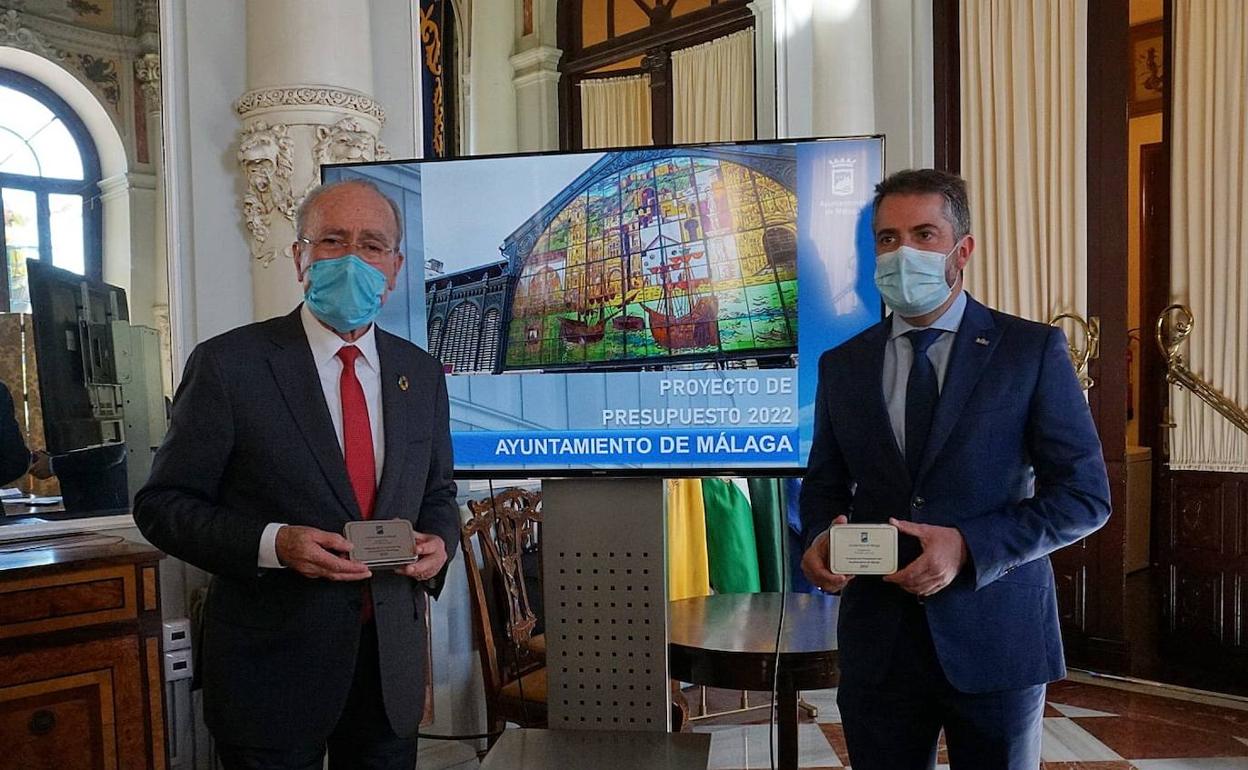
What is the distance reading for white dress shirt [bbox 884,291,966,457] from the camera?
5.72 feet

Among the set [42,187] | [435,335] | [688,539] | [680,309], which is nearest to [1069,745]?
[688,539]

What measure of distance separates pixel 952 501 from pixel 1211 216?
3451 mm

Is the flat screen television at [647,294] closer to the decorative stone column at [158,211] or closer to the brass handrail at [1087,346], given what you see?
the decorative stone column at [158,211]

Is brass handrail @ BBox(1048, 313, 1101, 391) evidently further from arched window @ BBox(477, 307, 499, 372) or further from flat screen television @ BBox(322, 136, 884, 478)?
arched window @ BBox(477, 307, 499, 372)

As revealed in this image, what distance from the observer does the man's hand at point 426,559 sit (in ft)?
5.62

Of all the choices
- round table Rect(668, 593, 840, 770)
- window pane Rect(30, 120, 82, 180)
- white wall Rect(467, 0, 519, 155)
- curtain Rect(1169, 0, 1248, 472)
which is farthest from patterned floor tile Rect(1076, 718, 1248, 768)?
white wall Rect(467, 0, 519, 155)

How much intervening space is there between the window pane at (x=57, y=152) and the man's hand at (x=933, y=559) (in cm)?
247

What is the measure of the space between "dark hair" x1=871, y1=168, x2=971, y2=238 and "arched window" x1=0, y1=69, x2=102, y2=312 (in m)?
2.24

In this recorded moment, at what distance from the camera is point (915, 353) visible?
5.78 ft

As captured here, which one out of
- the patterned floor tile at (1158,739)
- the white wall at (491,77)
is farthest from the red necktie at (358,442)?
the white wall at (491,77)

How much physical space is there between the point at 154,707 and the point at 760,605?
1.65m

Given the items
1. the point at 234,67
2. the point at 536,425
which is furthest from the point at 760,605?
the point at 234,67

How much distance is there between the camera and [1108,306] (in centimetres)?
450

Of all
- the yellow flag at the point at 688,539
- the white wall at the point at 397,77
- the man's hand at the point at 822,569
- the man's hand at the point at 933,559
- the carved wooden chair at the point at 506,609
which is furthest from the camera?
the yellow flag at the point at 688,539
